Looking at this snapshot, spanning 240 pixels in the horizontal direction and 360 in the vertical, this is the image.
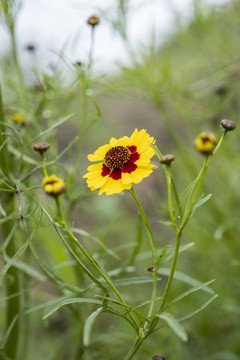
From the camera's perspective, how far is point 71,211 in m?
0.99

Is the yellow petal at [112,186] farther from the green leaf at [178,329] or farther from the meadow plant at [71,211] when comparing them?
the green leaf at [178,329]

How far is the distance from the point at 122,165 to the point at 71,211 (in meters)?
0.38

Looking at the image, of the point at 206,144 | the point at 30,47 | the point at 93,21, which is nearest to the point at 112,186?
the point at 206,144

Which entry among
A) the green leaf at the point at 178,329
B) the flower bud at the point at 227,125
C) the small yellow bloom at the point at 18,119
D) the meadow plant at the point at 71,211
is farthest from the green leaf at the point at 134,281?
the small yellow bloom at the point at 18,119

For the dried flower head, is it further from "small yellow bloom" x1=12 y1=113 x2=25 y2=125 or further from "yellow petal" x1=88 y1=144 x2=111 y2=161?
"yellow petal" x1=88 y1=144 x2=111 y2=161

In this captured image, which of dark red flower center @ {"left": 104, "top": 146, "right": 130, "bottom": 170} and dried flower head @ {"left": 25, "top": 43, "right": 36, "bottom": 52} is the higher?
dried flower head @ {"left": 25, "top": 43, "right": 36, "bottom": 52}

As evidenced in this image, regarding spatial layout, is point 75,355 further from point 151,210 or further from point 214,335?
point 151,210

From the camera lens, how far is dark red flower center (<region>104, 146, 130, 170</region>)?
2.14 feet

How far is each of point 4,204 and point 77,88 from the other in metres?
0.37

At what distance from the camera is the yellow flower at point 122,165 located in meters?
0.61

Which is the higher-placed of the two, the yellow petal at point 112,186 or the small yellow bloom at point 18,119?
the yellow petal at point 112,186

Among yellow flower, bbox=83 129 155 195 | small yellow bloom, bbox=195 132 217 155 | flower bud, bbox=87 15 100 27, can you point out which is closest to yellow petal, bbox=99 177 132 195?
yellow flower, bbox=83 129 155 195

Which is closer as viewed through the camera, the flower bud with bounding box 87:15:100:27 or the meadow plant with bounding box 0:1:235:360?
the meadow plant with bounding box 0:1:235:360

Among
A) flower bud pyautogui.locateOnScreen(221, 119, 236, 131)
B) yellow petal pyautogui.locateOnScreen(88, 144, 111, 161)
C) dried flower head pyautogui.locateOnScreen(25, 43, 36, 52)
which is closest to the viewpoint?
flower bud pyautogui.locateOnScreen(221, 119, 236, 131)
